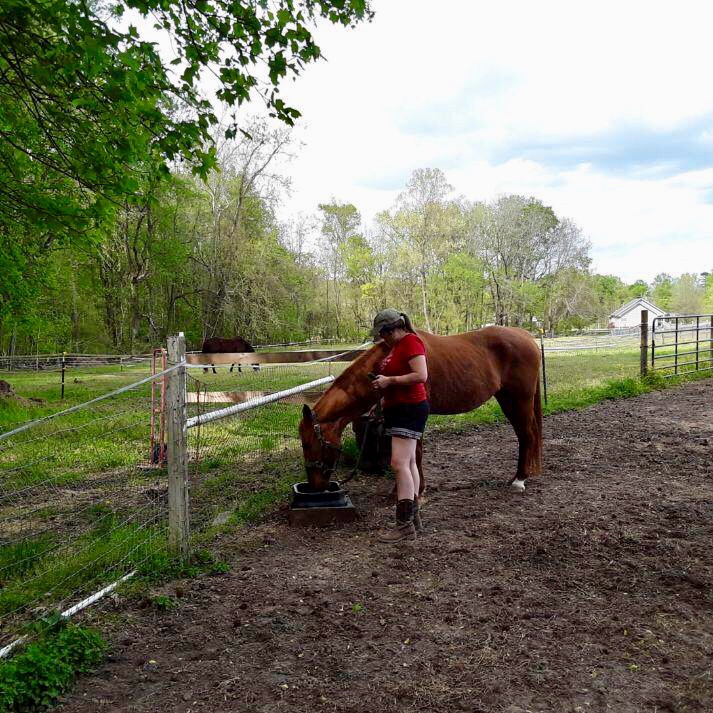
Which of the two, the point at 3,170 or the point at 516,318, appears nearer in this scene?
the point at 3,170

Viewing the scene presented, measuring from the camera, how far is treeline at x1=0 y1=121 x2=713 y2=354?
91.6 feet

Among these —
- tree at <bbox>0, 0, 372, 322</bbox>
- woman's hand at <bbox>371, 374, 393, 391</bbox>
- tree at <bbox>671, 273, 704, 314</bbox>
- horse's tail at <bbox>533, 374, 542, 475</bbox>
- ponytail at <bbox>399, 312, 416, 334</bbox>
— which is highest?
tree at <bbox>671, 273, 704, 314</bbox>

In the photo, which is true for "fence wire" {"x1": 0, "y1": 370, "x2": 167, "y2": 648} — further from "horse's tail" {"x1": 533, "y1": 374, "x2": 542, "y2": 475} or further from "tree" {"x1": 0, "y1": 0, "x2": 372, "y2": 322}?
"horse's tail" {"x1": 533, "y1": 374, "x2": 542, "y2": 475}

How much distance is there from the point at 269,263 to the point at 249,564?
85.5 ft

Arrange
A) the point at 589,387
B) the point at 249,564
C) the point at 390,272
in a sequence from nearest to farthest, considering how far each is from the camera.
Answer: the point at 249,564, the point at 589,387, the point at 390,272

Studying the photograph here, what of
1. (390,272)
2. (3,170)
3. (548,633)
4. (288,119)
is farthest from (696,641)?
(390,272)

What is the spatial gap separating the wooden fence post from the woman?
139 centimetres

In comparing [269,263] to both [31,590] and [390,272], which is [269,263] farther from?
[31,590]

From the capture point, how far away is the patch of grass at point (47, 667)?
2.14 meters

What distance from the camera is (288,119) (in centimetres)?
425

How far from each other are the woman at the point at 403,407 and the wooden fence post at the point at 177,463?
4.56ft

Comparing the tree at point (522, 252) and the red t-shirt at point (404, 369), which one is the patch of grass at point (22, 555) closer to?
the red t-shirt at point (404, 369)

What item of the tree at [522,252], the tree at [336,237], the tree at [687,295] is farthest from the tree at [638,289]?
the tree at [336,237]

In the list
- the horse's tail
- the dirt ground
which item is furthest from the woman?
the horse's tail
